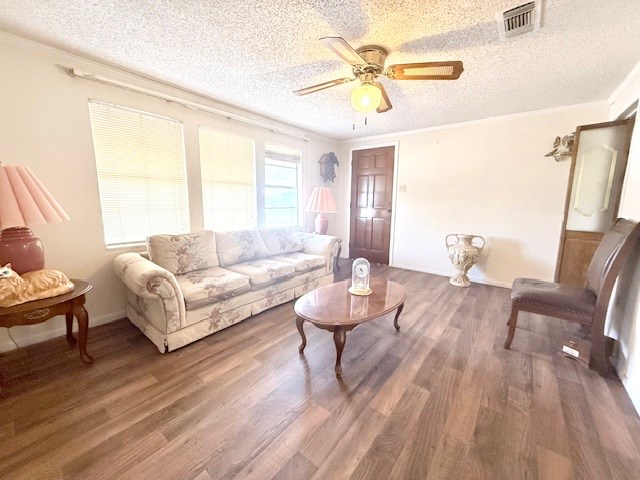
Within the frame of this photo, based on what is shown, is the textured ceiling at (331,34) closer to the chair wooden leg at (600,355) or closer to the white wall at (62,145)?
the white wall at (62,145)

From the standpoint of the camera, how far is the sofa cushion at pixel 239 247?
116 inches

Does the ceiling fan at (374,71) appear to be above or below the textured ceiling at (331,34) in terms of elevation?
below

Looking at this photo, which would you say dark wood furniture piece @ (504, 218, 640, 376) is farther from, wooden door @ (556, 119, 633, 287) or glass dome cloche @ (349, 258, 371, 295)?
glass dome cloche @ (349, 258, 371, 295)

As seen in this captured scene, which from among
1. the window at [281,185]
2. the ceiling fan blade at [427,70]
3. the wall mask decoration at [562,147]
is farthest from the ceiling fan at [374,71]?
the wall mask decoration at [562,147]

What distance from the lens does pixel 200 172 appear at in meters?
3.07

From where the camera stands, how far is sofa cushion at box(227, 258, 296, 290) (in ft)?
8.61

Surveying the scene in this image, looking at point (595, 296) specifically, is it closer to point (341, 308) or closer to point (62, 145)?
point (341, 308)

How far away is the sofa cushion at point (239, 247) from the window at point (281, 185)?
2.43 ft

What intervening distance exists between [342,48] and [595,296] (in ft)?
8.23

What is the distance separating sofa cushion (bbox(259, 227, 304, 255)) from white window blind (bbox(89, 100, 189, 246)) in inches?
38.9

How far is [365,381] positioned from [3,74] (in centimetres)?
336

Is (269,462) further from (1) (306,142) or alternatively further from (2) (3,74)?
(1) (306,142)

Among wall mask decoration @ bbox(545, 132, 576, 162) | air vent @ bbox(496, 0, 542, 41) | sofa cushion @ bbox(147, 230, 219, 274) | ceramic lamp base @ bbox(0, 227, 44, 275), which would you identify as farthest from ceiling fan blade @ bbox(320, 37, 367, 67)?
wall mask decoration @ bbox(545, 132, 576, 162)

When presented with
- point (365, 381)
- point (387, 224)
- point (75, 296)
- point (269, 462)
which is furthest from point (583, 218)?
point (75, 296)
